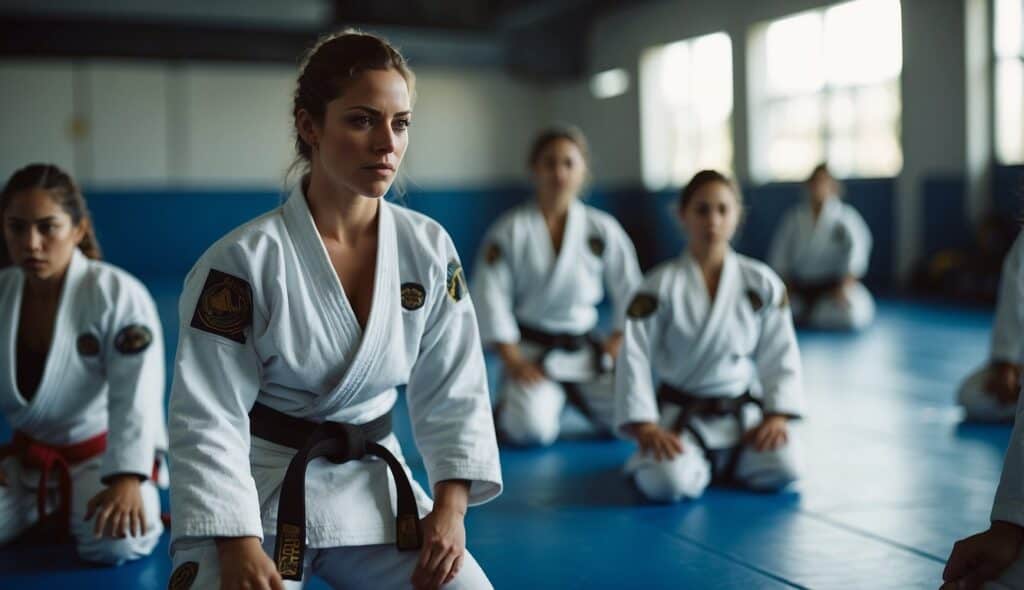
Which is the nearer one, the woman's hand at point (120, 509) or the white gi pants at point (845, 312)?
the woman's hand at point (120, 509)

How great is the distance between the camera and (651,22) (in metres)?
14.3

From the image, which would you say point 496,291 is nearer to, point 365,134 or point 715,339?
point 715,339

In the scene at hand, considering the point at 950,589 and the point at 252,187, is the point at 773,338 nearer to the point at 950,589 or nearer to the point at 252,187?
the point at 950,589

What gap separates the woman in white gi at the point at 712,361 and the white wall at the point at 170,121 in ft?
37.6

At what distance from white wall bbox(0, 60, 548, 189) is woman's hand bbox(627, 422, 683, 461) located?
1175 cm

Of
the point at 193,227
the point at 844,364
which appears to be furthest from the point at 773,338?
the point at 193,227

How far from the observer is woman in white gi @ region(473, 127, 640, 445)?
15.8 ft

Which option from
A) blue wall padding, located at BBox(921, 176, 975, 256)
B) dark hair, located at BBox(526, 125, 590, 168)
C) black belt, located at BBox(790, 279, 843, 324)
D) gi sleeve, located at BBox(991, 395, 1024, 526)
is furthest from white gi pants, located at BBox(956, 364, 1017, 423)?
blue wall padding, located at BBox(921, 176, 975, 256)

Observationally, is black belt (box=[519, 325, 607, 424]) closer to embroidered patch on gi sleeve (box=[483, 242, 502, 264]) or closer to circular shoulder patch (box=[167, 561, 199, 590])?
embroidered patch on gi sleeve (box=[483, 242, 502, 264])

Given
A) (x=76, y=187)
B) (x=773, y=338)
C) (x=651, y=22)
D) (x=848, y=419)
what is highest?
(x=651, y=22)

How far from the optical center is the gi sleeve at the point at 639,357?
11.8 feet

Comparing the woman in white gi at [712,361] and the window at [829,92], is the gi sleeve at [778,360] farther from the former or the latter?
the window at [829,92]

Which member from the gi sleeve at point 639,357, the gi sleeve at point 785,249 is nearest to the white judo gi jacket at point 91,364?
the gi sleeve at point 639,357

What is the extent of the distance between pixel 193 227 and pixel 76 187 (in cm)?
1228
